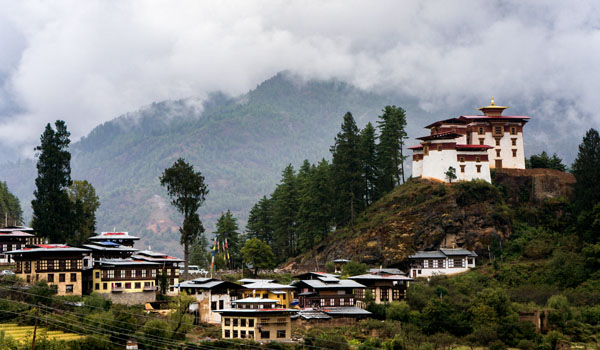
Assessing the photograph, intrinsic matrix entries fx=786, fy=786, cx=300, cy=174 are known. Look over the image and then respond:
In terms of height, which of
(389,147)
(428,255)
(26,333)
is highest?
(389,147)

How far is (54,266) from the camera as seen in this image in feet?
291

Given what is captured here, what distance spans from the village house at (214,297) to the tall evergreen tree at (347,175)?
32658 millimetres

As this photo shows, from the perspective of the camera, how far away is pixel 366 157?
12312 centimetres

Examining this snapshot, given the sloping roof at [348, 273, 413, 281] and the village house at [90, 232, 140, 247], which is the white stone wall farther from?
the village house at [90, 232, 140, 247]

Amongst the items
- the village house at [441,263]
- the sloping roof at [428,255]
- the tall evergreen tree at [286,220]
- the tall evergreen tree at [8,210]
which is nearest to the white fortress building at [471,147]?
the sloping roof at [428,255]

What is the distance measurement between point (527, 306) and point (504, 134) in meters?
39.4

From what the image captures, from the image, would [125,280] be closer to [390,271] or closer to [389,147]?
[390,271]

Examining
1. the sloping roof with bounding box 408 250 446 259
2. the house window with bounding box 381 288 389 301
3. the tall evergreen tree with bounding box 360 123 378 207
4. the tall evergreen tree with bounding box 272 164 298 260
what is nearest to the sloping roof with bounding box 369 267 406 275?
the sloping roof with bounding box 408 250 446 259

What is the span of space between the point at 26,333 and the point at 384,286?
41482 millimetres

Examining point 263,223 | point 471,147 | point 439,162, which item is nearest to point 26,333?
point 439,162

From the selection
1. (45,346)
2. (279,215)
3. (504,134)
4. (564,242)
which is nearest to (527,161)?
(504,134)

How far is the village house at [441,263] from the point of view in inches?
4109

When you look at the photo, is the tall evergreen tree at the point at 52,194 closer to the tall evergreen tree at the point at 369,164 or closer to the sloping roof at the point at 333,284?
the sloping roof at the point at 333,284

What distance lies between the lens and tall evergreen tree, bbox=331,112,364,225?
11944 cm
